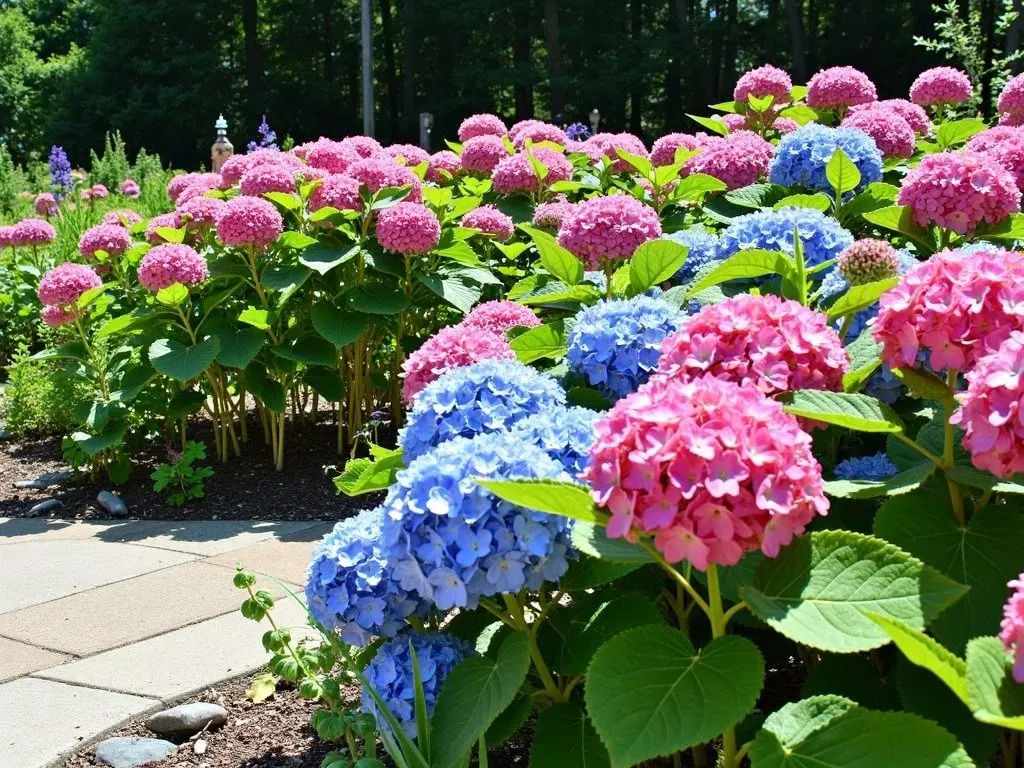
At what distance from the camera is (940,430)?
1.81 metres

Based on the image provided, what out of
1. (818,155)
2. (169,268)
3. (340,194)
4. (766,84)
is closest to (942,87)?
(766,84)

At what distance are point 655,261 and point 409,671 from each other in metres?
1.10

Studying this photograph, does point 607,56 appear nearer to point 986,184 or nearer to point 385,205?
point 385,205

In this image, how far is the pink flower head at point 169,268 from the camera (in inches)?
174

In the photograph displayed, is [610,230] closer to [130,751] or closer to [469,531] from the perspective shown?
[469,531]

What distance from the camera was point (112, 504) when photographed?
4.81 metres

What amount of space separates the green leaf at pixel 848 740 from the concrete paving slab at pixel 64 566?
2.94 meters

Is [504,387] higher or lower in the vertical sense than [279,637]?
higher

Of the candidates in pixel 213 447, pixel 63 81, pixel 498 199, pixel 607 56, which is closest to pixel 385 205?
pixel 498 199

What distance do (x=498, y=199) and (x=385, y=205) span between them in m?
0.81

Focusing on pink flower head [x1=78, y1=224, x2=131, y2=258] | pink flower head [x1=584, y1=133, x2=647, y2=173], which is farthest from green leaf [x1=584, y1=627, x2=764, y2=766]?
pink flower head [x1=78, y1=224, x2=131, y2=258]

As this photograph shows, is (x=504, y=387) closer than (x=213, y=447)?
Yes

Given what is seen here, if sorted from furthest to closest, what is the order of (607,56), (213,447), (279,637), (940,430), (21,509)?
(607,56) < (213,447) < (21,509) < (279,637) < (940,430)

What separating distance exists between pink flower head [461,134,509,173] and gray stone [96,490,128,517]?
89.2 inches
